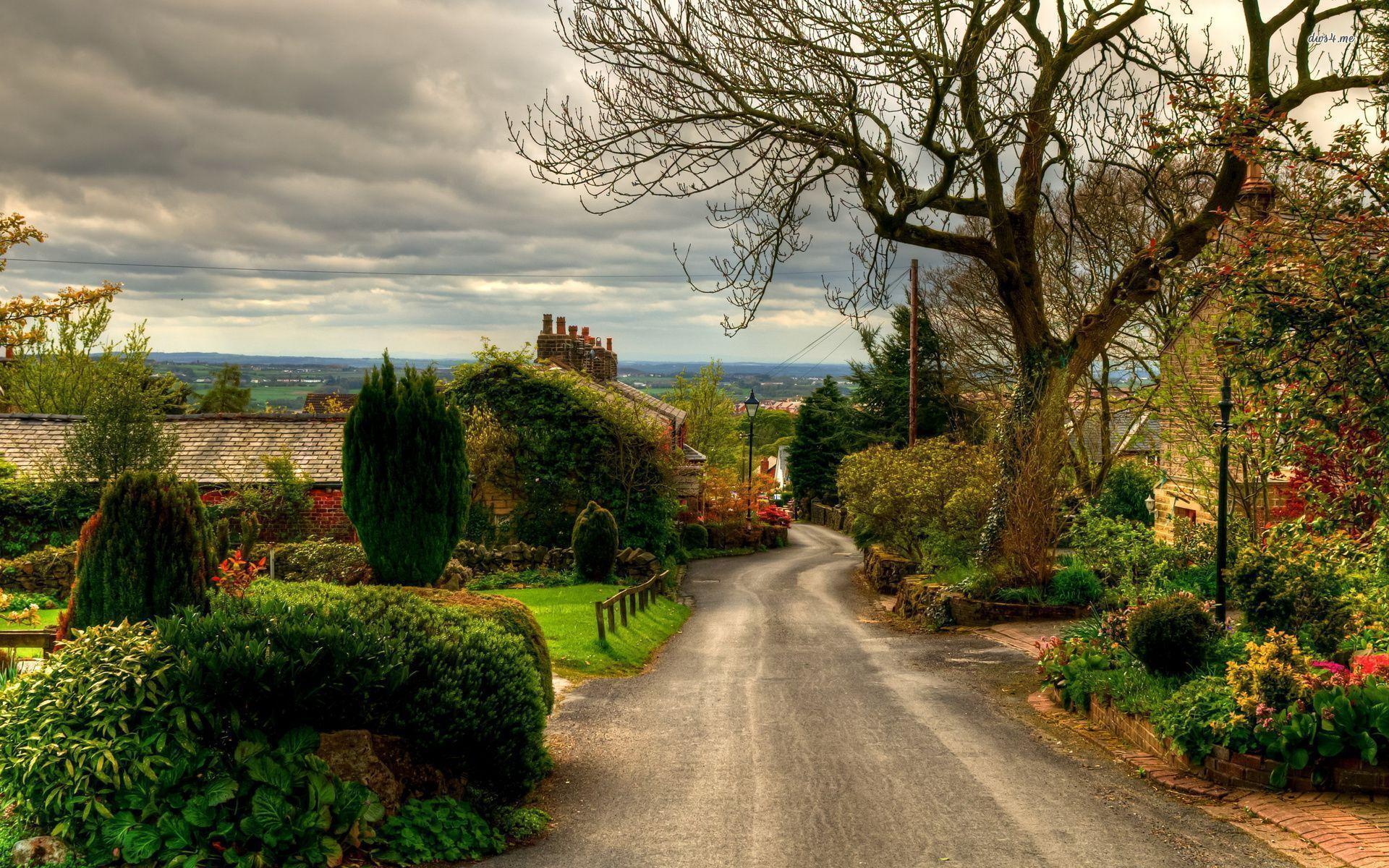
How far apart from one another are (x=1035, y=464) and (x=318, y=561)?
16275mm

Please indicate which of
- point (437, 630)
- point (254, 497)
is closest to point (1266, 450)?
point (437, 630)

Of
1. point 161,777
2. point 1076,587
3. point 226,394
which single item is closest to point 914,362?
point 1076,587

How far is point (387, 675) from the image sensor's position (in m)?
7.58

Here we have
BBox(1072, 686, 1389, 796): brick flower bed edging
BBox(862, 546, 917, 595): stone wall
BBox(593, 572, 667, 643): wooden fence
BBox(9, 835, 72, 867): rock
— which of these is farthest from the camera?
BBox(862, 546, 917, 595): stone wall

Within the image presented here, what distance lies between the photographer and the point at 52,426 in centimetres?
2992

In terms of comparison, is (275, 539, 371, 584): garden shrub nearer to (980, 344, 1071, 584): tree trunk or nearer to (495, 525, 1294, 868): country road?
(495, 525, 1294, 868): country road

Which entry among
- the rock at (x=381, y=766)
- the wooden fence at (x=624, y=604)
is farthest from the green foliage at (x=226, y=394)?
the rock at (x=381, y=766)

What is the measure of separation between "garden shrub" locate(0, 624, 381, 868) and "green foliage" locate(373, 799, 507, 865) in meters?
0.21

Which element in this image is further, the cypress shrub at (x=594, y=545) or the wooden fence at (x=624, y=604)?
the cypress shrub at (x=594, y=545)

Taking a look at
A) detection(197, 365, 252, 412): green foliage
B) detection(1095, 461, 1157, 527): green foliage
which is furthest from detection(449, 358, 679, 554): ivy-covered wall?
detection(197, 365, 252, 412): green foliage

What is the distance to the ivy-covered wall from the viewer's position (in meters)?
29.2

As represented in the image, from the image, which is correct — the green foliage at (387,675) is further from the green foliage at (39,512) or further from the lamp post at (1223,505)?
the green foliage at (39,512)

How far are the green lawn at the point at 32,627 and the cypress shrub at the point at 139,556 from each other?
3050 millimetres

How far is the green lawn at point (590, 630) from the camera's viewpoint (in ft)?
50.2
